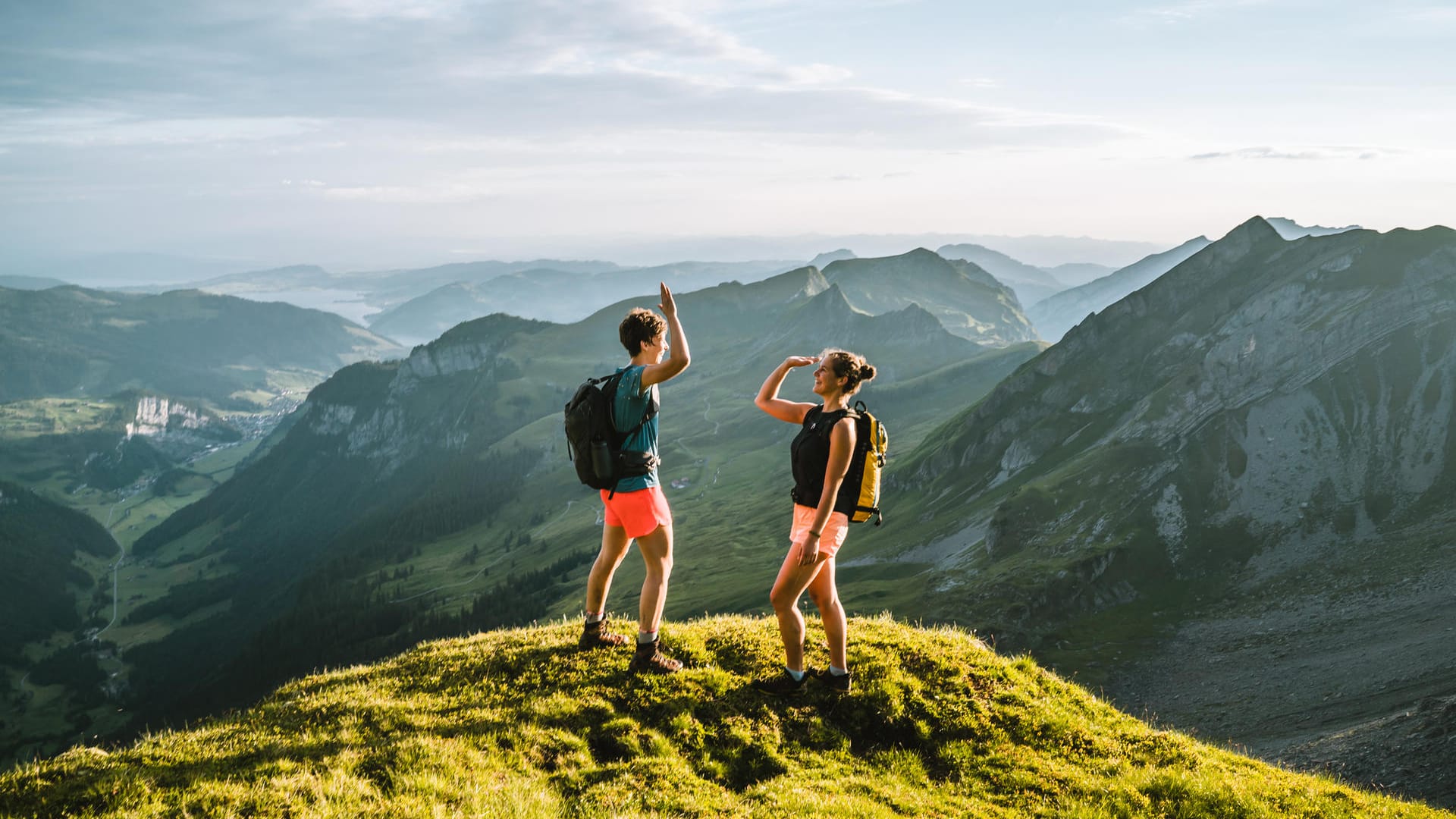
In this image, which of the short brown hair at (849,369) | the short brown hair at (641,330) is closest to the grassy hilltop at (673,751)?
the short brown hair at (849,369)

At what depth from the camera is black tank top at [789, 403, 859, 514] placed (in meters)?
13.0

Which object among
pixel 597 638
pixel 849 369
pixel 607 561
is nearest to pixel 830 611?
pixel 607 561

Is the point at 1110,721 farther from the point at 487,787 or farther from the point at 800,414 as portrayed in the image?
the point at 487,787

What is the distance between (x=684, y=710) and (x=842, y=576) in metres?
125

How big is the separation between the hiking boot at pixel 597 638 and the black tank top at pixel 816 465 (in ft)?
Answer: 15.7

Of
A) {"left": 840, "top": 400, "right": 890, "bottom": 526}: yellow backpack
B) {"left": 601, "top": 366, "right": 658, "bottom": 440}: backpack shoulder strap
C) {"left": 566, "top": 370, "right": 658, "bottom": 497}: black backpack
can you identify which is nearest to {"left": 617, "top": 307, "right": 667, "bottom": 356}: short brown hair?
{"left": 601, "top": 366, "right": 658, "bottom": 440}: backpack shoulder strap

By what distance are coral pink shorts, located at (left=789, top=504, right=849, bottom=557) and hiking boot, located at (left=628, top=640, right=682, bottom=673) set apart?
3.31m

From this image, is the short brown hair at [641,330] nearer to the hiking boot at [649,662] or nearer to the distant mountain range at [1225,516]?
the hiking boot at [649,662]

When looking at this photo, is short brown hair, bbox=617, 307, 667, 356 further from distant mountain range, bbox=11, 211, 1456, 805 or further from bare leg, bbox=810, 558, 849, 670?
distant mountain range, bbox=11, 211, 1456, 805

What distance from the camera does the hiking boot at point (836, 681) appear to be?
14.4 meters

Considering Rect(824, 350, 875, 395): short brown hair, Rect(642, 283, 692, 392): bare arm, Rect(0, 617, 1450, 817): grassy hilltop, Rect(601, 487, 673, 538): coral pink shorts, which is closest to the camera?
Rect(0, 617, 1450, 817): grassy hilltop

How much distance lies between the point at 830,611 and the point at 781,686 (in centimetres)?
173

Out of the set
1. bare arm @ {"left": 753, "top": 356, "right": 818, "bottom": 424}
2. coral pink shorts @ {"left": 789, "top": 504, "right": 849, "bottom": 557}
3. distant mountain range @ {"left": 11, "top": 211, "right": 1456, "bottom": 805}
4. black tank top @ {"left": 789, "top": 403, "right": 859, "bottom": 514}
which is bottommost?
distant mountain range @ {"left": 11, "top": 211, "right": 1456, "bottom": 805}

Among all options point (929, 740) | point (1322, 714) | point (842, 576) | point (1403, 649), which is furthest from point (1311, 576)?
point (929, 740)
